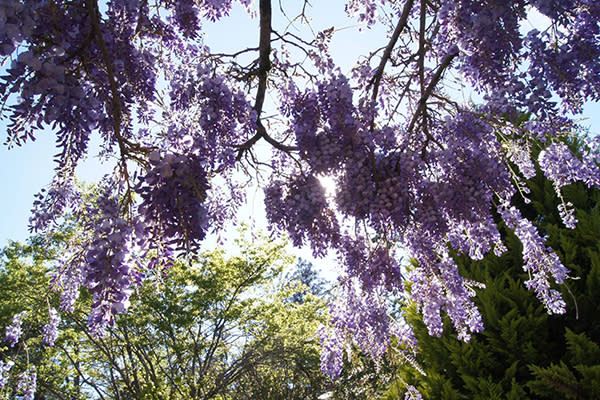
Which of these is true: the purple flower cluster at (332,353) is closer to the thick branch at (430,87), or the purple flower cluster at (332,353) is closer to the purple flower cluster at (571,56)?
the thick branch at (430,87)

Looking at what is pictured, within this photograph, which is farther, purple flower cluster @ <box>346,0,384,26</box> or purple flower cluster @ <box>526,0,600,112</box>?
purple flower cluster @ <box>346,0,384,26</box>

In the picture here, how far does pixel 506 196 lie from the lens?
2367mm

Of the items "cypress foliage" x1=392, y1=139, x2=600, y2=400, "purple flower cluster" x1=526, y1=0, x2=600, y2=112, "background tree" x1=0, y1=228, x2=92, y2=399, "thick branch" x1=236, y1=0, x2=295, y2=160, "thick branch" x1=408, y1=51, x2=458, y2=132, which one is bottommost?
"cypress foliage" x1=392, y1=139, x2=600, y2=400

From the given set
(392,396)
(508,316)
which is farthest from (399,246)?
(392,396)

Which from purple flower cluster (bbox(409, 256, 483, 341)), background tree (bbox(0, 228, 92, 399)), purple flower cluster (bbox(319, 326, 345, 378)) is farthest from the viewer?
background tree (bbox(0, 228, 92, 399))

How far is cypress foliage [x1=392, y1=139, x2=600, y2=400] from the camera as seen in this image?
304 centimetres

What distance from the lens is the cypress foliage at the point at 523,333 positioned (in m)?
3.04

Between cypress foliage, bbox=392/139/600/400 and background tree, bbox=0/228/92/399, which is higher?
background tree, bbox=0/228/92/399

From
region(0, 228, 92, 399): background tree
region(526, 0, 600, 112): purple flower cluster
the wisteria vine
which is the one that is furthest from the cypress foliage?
region(0, 228, 92, 399): background tree

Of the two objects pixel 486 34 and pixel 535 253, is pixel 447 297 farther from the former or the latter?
pixel 486 34

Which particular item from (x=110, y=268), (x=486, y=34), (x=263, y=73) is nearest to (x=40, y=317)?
(x=263, y=73)

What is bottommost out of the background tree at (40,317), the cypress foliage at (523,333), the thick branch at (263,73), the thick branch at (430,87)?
the cypress foliage at (523,333)

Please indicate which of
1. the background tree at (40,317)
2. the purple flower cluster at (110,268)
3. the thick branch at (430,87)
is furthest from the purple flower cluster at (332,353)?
the background tree at (40,317)

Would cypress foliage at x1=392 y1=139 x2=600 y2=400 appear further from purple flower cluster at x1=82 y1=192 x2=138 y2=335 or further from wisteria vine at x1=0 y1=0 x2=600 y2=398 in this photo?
purple flower cluster at x1=82 y1=192 x2=138 y2=335
